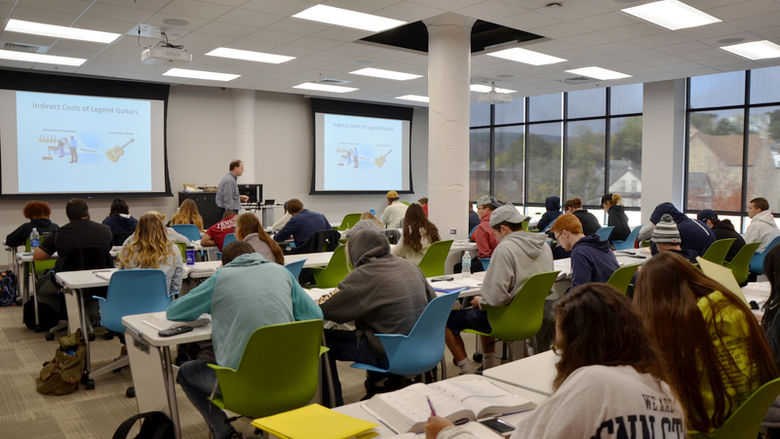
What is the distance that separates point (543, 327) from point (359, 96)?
956 cm

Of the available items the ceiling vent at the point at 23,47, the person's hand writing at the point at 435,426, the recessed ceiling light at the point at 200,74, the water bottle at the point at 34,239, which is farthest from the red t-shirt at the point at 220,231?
the person's hand writing at the point at 435,426

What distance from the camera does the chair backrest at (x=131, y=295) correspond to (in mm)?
4281

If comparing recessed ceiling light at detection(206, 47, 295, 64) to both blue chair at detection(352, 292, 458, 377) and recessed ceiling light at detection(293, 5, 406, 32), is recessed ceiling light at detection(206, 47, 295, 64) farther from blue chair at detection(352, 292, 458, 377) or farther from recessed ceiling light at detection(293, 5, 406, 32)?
blue chair at detection(352, 292, 458, 377)

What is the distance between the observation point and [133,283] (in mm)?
4316

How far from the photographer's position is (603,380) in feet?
4.34

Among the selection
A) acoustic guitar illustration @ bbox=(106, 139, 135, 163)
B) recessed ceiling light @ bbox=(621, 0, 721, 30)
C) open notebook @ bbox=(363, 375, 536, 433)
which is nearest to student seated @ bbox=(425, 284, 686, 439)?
open notebook @ bbox=(363, 375, 536, 433)

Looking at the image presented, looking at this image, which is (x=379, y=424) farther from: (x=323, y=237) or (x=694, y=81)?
(x=694, y=81)

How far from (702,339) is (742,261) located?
4.90 m

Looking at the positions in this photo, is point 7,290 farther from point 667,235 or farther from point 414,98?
point 414,98

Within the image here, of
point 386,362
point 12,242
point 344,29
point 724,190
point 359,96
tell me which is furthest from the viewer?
point 359,96

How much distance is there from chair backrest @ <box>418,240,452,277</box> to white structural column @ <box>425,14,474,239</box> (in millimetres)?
2016

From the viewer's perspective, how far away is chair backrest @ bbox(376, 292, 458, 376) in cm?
325

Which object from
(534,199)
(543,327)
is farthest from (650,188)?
(543,327)

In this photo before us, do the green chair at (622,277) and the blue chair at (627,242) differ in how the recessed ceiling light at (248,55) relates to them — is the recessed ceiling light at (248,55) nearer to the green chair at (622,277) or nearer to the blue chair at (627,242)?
the blue chair at (627,242)
